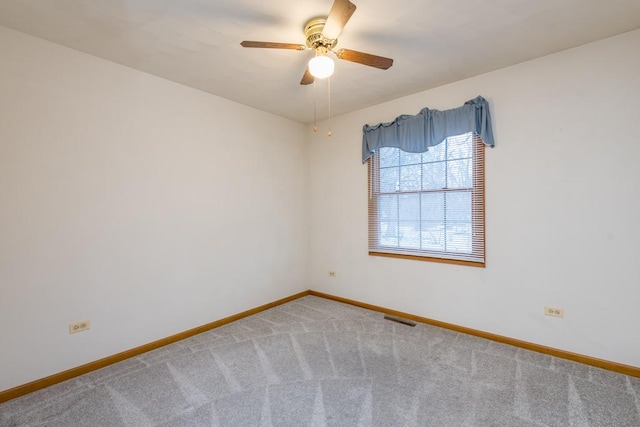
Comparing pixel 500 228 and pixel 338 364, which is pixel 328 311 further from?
pixel 500 228

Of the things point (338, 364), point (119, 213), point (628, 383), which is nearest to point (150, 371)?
point (119, 213)

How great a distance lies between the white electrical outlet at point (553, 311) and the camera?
8.67ft

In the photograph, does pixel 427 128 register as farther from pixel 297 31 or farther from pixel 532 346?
pixel 532 346

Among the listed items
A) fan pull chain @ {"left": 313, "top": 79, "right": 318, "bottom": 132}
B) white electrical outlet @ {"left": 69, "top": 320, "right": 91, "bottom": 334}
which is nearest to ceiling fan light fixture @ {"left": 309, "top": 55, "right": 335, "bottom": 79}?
fan pull chain @ {"left": 313, "top": 79, "right": 318, "bottom": 132}

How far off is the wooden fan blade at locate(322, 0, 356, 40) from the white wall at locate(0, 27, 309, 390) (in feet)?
6.40

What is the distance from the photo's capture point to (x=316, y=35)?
2.15m

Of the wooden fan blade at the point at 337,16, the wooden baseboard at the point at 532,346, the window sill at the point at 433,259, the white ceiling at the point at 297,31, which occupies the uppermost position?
the white ceiling at the point at 297,31

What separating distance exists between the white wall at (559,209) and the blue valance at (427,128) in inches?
4.7

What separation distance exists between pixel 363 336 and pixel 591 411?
1776 millimetres

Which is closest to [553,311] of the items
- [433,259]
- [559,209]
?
[559,209]

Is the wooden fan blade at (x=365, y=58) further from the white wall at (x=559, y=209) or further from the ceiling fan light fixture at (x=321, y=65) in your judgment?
the white wall at (x=559, y=209)

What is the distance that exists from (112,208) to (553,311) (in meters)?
4.12

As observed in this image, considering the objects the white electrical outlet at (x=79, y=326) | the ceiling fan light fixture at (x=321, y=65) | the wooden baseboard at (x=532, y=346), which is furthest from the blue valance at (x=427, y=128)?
the white electrical outlet at (x=79, y=326)

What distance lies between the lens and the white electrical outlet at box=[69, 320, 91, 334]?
7.98 ft
